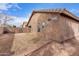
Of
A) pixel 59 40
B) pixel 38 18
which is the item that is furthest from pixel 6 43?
pixel 59 40

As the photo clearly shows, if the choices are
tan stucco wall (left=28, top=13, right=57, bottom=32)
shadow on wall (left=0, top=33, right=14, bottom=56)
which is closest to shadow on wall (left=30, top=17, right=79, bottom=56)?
tan stucco wall (left=28, top=13, right=57, bottom=32)

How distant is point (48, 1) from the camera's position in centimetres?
243

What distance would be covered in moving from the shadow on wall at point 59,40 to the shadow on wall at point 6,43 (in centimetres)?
29

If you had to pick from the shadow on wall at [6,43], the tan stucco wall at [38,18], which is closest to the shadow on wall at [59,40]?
the tan stucco wall at [38,18]

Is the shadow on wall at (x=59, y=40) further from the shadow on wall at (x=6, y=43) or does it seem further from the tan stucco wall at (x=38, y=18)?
the shadow on wall at (x=6, y=43)

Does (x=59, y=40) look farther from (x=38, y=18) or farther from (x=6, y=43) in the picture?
(x=6, y=43)

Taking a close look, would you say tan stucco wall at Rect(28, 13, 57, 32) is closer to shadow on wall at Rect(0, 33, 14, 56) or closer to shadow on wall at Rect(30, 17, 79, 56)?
shadow on wall at Rect(30, 17, 79, 56)

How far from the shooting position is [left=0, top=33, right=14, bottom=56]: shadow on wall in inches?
92.0

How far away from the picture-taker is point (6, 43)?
2.35 m

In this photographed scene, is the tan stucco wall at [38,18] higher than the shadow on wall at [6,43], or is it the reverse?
the tan stucco wall at [38,18]

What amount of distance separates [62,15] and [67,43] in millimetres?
352

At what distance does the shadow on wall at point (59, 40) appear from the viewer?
2.34 meters

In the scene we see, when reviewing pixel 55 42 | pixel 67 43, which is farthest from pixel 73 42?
pixel 55 42

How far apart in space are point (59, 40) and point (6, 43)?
0.66 m
